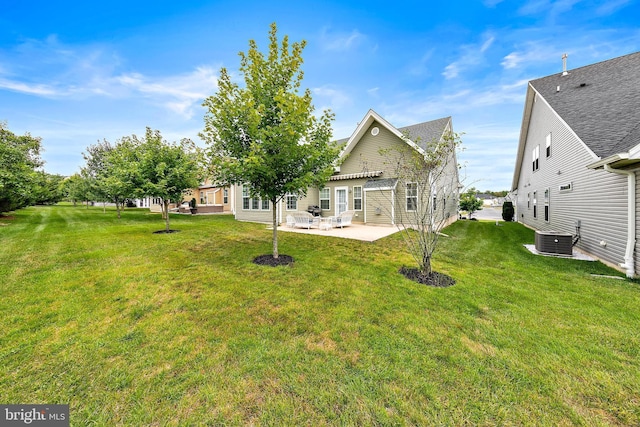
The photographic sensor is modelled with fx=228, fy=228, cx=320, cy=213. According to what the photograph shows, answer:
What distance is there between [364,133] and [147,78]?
13.4m

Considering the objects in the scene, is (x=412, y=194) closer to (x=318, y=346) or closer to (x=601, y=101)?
(x=601, y=101)

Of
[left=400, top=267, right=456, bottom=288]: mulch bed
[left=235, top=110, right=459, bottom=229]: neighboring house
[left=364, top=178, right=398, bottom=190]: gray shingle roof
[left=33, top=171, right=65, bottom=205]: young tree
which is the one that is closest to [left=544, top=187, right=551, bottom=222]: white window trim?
[left=235, top=110, right=459, bottom=229]: neighboring house

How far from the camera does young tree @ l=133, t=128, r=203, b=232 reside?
10586mm

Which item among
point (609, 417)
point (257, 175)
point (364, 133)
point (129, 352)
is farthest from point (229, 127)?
point (364, 133)

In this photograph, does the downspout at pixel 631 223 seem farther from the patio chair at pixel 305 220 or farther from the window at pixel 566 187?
the patio chair at pixel 305 220

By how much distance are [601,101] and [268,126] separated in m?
12.0

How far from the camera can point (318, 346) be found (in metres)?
2.79

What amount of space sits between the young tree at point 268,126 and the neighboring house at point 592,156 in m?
6.99

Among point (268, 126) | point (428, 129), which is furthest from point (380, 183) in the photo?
point (268, 126)

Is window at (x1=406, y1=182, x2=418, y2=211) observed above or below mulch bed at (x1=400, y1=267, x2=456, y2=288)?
above

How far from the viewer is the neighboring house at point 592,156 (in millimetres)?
5613

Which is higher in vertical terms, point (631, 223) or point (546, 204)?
point (546, 204)

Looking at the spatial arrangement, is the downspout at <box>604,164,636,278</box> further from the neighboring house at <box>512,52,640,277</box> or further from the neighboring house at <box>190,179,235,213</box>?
the neighboring house at <box>190,179,235,213</box>

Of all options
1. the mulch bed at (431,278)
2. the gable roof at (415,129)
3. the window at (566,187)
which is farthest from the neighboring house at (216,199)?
the window at (566,187)
